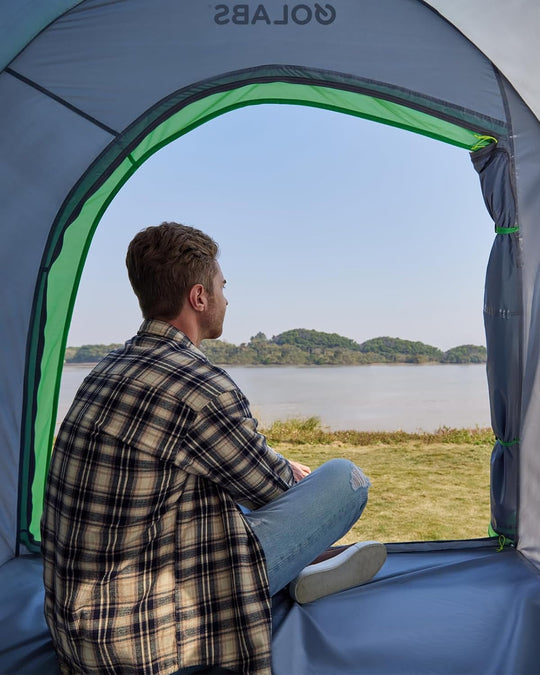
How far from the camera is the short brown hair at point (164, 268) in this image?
1220 millimetres

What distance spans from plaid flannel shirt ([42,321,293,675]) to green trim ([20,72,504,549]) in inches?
37.7

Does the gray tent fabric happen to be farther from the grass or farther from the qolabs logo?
the qolabs logo

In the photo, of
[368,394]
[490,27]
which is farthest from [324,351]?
[490,27]

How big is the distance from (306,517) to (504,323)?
1027mm

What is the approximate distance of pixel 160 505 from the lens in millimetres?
1078

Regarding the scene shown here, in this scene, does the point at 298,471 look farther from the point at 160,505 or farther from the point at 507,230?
the point at 507,230

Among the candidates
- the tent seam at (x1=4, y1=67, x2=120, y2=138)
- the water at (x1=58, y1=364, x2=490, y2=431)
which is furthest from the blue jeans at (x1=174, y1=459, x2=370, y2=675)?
the water at (x1=58, y1=364, x2=490, y2=431)

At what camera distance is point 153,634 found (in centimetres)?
108

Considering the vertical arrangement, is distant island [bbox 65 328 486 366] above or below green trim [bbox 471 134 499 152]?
below

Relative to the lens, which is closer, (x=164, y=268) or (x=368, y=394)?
(x=164, y=268)

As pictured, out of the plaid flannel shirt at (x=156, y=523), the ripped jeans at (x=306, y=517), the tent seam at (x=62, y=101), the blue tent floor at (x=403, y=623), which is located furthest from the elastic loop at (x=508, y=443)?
the tent seam at (x=62, y=101)

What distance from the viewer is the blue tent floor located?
1.30 metres

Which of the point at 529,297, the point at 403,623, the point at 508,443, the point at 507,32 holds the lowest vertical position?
the point at 403,623

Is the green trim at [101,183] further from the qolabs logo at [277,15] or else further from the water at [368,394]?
the water at [368,394]
